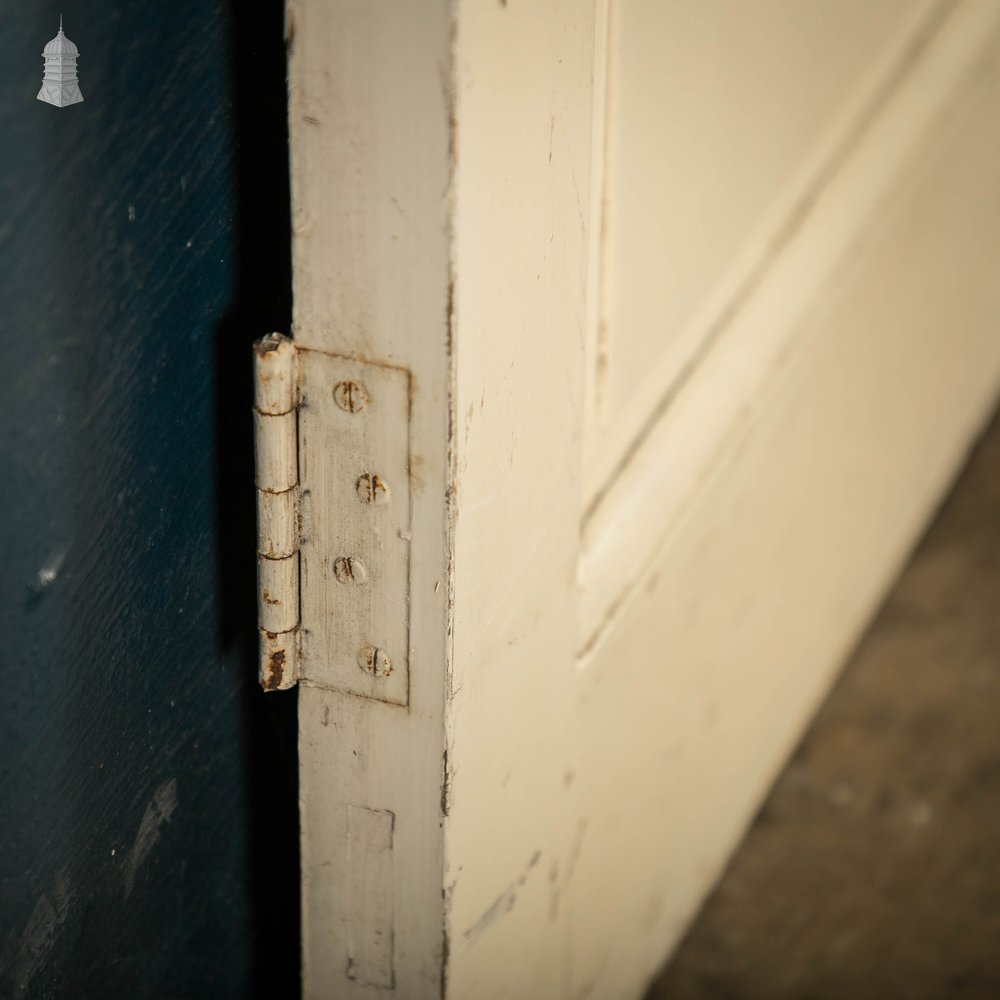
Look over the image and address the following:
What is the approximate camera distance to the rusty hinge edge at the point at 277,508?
784mm

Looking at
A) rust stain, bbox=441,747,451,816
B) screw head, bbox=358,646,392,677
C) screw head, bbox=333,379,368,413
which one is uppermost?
screw head, bbox=333,379,368,413

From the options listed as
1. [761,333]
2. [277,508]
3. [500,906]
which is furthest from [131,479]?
[761,333]

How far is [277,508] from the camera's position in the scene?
2.66 feet

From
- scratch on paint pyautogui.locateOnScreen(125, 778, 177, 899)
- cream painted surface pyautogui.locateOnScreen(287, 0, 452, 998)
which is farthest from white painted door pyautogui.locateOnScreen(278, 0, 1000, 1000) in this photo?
scratch on paint pyautogui.locateOnScreen(125, 778, 177, 899)

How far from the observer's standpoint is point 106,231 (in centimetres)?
79

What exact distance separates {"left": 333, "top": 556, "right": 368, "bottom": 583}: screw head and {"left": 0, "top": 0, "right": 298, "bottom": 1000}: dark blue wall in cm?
12

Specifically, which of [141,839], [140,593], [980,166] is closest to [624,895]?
[141,839]

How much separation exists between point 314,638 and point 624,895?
64 centimetres

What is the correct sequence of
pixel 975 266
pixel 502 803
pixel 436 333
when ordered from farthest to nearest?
pixel 975 266
pixel 502 803
pixel 436 333

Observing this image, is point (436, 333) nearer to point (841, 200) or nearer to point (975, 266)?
point (841, 200)

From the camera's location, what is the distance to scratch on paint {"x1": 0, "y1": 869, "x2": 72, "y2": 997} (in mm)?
890

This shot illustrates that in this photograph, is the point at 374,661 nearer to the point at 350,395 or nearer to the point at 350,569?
the point at 350,569

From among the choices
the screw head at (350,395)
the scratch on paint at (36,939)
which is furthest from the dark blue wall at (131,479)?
the screw head at (350,395)

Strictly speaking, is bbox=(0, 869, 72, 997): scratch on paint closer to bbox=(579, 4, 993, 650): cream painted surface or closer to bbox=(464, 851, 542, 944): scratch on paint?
bbox=(464, 851, 542, 944): scratch on paint
